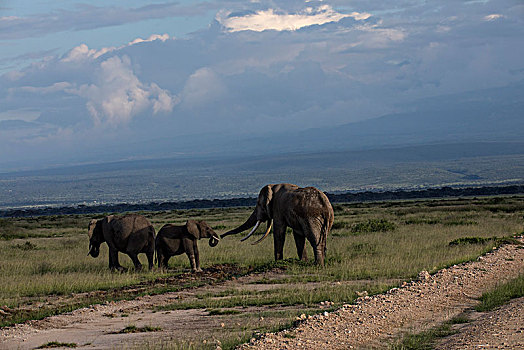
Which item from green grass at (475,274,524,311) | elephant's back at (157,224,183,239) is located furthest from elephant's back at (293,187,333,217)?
green grass at (475,274,524,311)

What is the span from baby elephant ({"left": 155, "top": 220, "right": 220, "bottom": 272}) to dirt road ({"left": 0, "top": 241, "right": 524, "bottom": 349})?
4363 millimetres

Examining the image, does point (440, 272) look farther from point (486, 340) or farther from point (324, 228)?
point (486, 340)

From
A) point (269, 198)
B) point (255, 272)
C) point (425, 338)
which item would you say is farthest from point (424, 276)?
point (269, 198)

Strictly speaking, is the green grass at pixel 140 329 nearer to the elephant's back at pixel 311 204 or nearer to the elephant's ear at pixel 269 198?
the elephant's back at pixel 311 204

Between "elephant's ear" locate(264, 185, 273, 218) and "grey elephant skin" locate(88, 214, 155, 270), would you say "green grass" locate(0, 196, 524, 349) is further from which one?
"elephant's ear" locate(264, 185, 273, 218)

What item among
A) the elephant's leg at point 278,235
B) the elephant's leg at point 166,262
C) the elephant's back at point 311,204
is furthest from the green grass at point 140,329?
the elephant's leg at point 166,262

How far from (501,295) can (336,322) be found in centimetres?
437

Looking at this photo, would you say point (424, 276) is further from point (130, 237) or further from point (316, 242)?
point (130, 237)

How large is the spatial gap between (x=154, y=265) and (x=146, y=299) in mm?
6109

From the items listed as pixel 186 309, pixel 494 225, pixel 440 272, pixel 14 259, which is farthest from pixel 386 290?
pixel 494 225

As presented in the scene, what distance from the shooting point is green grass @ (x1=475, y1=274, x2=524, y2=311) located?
44.4 ft

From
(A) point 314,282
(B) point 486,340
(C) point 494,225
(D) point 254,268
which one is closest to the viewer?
(B) point 486,340

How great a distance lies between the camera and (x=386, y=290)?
48.8 ft

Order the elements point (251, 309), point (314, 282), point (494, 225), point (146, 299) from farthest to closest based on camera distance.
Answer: point (494, 225), point (314, 282), point (146, 299), point (251, 309)
